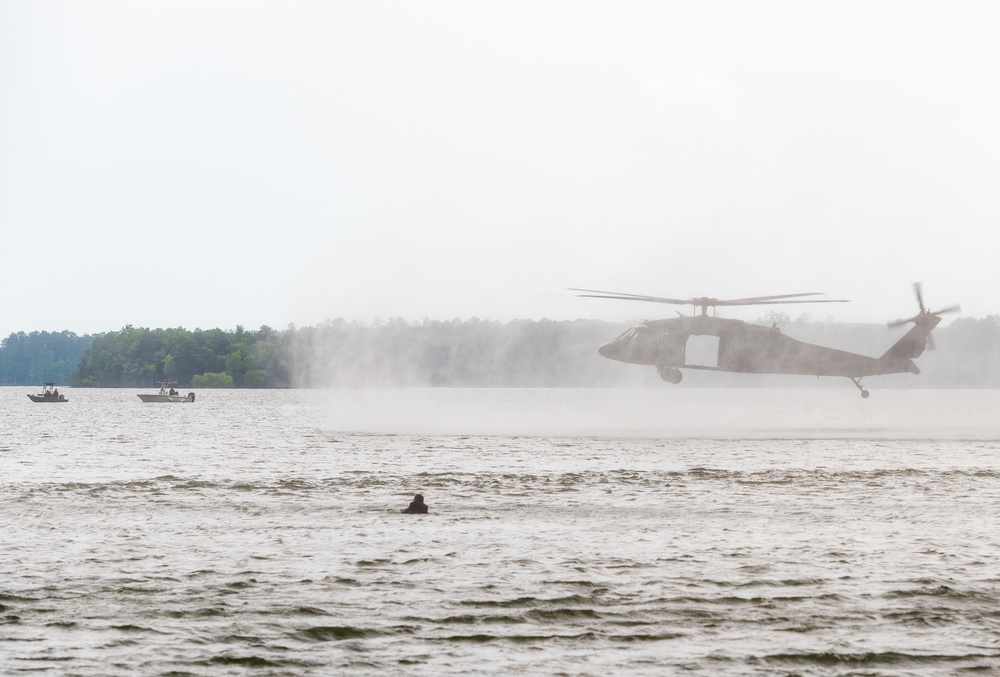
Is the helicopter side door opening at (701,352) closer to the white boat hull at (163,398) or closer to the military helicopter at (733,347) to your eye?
the military helicopter at (733,347)

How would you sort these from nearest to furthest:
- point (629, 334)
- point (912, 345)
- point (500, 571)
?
point (500, 571), point (629, 334), point (912, 345)

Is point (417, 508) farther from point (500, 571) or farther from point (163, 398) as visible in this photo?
point (163, 398)

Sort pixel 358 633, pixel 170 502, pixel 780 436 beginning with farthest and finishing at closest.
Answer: pixel 780 436 < pixel 170 502 < pixel 358 633

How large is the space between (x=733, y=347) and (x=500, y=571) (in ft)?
101

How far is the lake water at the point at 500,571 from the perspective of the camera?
13.4 metres

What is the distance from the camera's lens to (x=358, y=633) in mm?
14477

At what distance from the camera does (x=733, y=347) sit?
48.2 m

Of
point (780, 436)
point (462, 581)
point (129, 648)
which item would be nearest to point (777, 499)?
point (462, 581)

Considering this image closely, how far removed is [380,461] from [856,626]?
33.9 meters

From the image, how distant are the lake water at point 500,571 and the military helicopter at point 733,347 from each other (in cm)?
651

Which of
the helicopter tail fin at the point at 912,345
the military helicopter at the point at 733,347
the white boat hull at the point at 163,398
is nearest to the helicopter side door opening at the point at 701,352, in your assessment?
the military helicopter at the point at 733,347

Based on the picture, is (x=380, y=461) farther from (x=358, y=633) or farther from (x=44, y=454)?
(x=358, y=633)

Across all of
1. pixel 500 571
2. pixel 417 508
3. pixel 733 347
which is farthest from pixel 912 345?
pixel 500 571

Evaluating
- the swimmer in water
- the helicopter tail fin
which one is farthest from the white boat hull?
the swimmer in water
